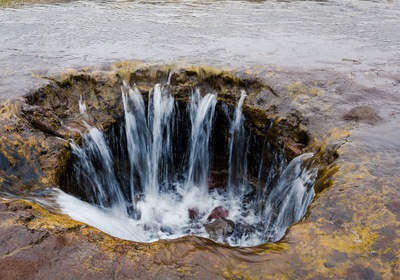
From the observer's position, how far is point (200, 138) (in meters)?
7.30

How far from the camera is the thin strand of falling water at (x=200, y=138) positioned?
7.15 m

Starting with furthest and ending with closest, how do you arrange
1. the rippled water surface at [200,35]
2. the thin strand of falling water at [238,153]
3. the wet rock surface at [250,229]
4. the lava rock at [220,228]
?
the rippled water surface at [200,35] < the thin strand of falling water at [238,153] < the lava rock at [220,228] < the wet rock surface at [250,229]

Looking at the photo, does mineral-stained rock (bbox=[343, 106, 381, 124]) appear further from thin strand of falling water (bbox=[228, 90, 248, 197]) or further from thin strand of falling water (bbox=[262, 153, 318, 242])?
thin strand of falling water (bbox=[228, 90, 248, 197])

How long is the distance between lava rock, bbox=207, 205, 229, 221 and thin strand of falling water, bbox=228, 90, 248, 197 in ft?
1.82

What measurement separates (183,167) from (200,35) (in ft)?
15.3

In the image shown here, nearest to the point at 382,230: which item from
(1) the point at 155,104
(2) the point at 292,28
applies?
(1) the point at 155,104

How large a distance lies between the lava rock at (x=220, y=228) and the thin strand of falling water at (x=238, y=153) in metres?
1.07

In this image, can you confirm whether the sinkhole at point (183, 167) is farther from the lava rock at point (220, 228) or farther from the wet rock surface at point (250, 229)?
the wet rock surface at point (250, 229)

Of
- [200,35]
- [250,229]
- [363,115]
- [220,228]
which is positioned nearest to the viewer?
[363,115]

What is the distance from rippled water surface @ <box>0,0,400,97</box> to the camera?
26.6ft

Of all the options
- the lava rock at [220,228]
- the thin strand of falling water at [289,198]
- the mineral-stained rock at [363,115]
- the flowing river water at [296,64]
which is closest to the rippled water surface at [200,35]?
the flowing river water at [296,64]

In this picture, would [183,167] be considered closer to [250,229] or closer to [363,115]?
[250,229]

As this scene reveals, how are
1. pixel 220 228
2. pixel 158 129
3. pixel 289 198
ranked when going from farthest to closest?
pixel 158 129 < pixel 220 228 < pixel 289 198

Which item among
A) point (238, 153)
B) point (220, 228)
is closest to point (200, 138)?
point (238, 153)
